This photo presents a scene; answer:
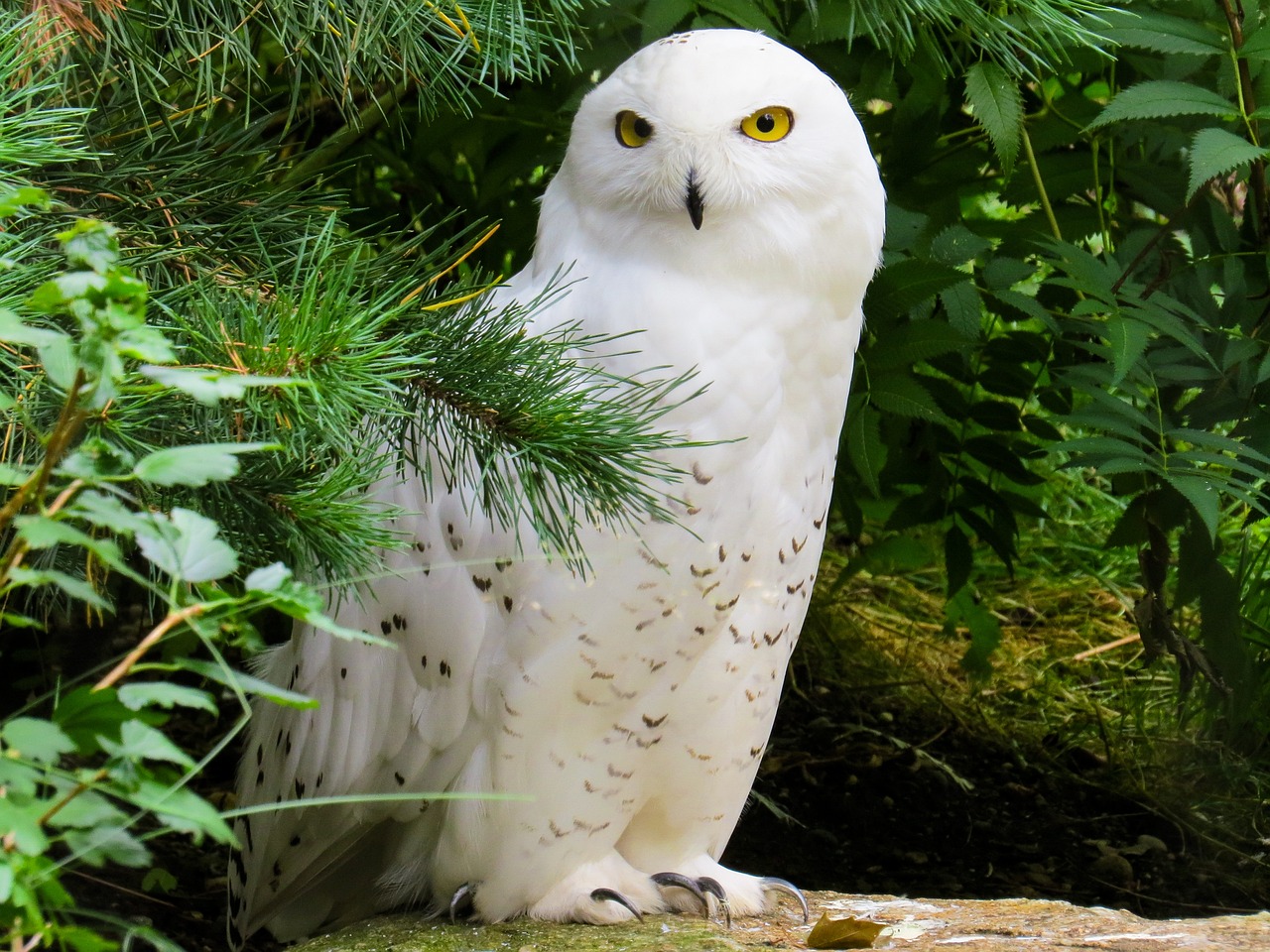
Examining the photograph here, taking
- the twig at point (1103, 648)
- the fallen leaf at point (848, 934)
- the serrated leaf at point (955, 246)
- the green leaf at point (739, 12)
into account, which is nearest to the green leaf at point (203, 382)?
the fallen leaf at point (848, 934)

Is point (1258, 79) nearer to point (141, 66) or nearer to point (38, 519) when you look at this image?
point (141, 66)

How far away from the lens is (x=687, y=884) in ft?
7.35

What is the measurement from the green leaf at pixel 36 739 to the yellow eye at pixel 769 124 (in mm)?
1386

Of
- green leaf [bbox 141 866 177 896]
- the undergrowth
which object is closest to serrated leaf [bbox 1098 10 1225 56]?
the undergrowth

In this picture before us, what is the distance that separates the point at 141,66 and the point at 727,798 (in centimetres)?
146

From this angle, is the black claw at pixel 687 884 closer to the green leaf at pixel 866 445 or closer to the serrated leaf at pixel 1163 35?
the green leaf at pixel 866 445

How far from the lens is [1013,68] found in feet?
7.29

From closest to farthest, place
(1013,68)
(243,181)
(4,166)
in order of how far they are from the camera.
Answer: (4,166), (243,181), (1013,68)

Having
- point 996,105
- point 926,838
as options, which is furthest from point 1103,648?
point 996,105

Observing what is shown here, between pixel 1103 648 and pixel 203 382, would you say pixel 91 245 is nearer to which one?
pixel 203 382

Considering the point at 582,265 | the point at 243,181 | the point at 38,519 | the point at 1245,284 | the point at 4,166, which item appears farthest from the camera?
the point at 1245,284

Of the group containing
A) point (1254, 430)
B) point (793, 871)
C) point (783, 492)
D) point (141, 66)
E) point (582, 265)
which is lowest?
point (793, 871)

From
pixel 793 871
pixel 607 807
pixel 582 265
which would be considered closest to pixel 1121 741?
pixel 793 871

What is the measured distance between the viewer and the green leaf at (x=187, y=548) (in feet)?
2.91
